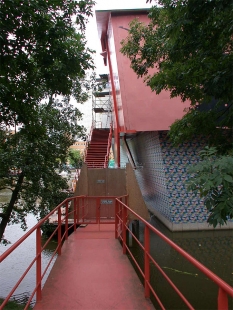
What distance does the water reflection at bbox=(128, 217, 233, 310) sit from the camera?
20.4 ft

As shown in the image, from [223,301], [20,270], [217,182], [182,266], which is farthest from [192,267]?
[223,301]

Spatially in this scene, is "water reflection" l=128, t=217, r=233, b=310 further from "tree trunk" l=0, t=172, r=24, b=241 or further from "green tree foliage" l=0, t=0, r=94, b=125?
"green tree foliage" l=0, t=0, r=94, b=125

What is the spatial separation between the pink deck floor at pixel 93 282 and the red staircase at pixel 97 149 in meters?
8.18

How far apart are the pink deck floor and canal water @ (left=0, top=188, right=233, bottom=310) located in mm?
2012

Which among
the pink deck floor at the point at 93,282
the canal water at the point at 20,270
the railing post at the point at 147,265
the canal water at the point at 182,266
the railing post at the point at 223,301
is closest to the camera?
the railing post at the point at 223,301

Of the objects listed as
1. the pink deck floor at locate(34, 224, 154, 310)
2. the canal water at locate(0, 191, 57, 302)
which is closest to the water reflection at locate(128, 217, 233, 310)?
the pink deck floor at locate(34, 224, 154, 310)

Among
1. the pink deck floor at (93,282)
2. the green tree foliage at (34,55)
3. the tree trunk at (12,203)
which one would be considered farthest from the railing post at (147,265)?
the tree trunk at (12,203)

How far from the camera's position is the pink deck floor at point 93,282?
10.2 feet

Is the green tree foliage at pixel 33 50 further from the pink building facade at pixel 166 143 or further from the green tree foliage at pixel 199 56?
the pink building facade at pixel 166 143

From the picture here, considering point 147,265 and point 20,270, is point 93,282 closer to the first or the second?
point 147,265

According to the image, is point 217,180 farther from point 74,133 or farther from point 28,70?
point 74,133

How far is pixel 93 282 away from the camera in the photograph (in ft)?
12.3

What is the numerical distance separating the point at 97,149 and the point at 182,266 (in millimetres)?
8179

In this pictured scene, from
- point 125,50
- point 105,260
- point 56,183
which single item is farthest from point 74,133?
point 105,260
